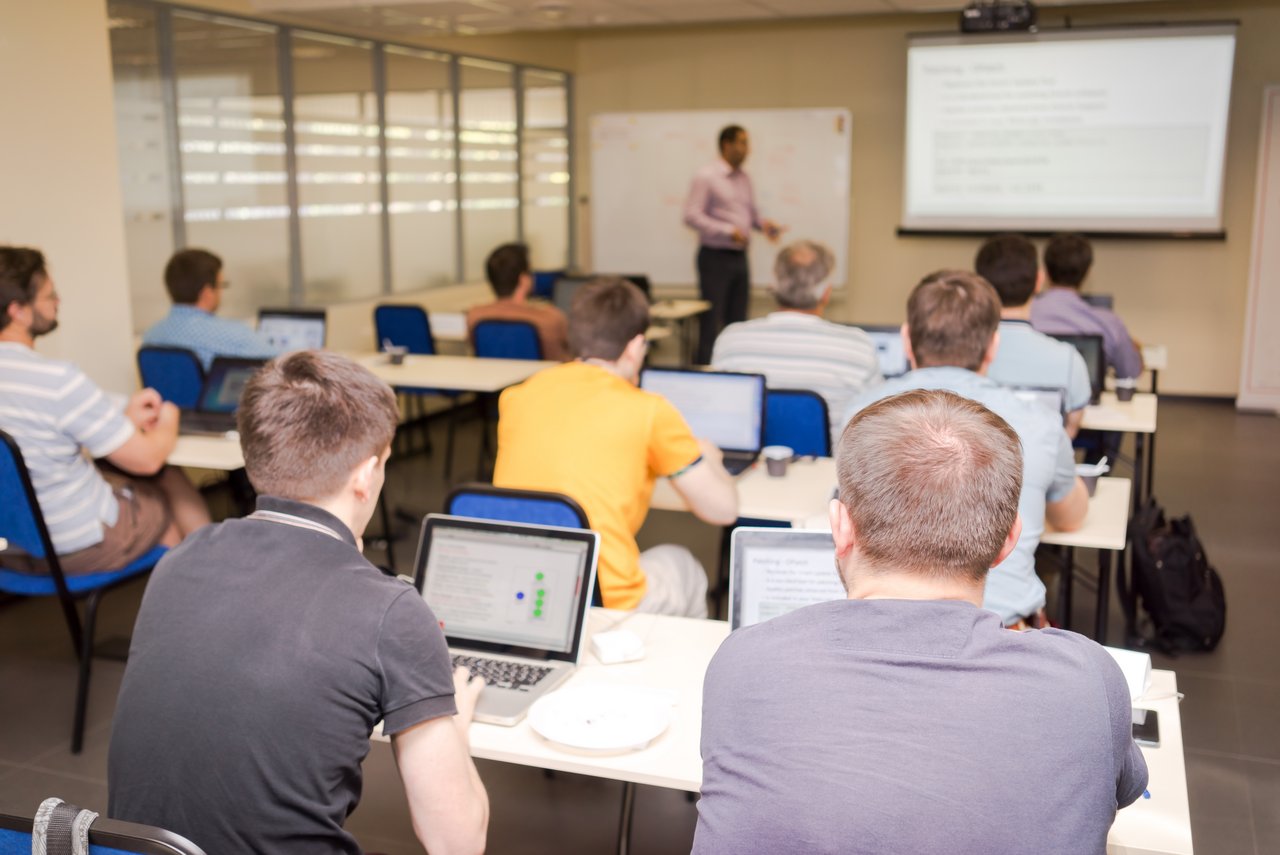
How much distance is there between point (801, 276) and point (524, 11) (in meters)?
3.43

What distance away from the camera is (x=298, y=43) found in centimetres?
662

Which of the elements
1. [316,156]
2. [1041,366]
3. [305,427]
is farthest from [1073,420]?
[316,156]

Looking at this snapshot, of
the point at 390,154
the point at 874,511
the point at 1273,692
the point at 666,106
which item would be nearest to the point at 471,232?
the point at 390,154

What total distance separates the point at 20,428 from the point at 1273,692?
3.78m

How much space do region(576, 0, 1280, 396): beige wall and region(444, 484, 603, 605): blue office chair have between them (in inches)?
260

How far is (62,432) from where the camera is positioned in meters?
3.28

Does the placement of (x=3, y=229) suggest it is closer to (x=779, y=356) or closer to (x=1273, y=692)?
(x=779, y=356)

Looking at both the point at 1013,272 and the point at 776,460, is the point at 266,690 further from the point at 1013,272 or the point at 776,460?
the point at 1013,272

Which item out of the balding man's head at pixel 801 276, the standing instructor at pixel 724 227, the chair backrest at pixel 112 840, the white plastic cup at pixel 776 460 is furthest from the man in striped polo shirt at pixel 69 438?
the standing instructor at pixel 724 227

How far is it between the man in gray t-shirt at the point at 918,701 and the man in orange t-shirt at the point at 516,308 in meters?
4.71

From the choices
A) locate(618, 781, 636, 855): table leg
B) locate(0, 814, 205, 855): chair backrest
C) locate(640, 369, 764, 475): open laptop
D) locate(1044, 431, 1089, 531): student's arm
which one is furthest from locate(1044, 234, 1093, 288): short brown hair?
locate(0, 814, 205, 855): chair backrest

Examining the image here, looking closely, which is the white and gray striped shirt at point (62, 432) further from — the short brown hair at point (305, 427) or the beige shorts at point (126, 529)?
the short brown hair at point (305, 427)

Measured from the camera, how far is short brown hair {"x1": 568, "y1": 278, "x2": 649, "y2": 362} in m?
2.81

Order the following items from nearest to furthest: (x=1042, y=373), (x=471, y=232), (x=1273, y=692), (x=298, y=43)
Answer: (x=1273, y=692), (x=1042, y=373), (x=298, y=43), (x=471, y=232)
